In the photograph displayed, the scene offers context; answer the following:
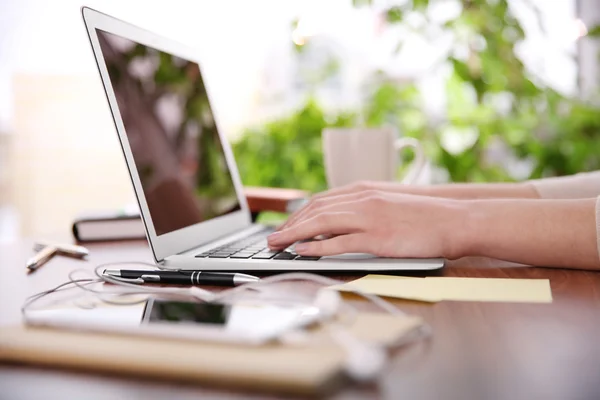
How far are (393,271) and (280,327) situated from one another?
330 millimetres

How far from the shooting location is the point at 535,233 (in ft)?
2.45

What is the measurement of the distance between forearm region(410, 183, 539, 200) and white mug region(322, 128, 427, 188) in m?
0.28

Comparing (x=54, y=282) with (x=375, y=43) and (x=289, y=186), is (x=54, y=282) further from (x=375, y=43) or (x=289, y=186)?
(x=375, y=43)

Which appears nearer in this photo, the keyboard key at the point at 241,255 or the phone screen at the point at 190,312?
the phone screen at the point at 190,312

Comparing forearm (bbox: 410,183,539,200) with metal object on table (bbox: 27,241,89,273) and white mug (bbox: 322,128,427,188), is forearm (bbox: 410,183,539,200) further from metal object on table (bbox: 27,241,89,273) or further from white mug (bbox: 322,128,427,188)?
metal object on table (bbox: 27,241,89,273)

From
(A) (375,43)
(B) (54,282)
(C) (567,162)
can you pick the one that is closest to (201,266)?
(B) (54,282)

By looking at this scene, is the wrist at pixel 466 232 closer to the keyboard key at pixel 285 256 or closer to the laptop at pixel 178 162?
the laptop at pixel 178 162

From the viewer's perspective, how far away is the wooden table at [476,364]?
359 mm

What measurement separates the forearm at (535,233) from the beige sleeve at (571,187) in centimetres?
24

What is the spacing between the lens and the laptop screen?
2.67 feet

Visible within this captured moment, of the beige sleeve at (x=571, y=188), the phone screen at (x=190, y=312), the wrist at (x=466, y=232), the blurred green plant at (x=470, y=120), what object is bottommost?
the phone screen at (x=190, y=312)

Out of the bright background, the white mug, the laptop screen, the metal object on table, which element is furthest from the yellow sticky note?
the bright background

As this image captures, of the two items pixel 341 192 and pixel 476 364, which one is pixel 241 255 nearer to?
Result: pixel 341 192

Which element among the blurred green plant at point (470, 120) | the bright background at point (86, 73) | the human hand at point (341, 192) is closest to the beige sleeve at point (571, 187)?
the human hand at point (341, 192)
